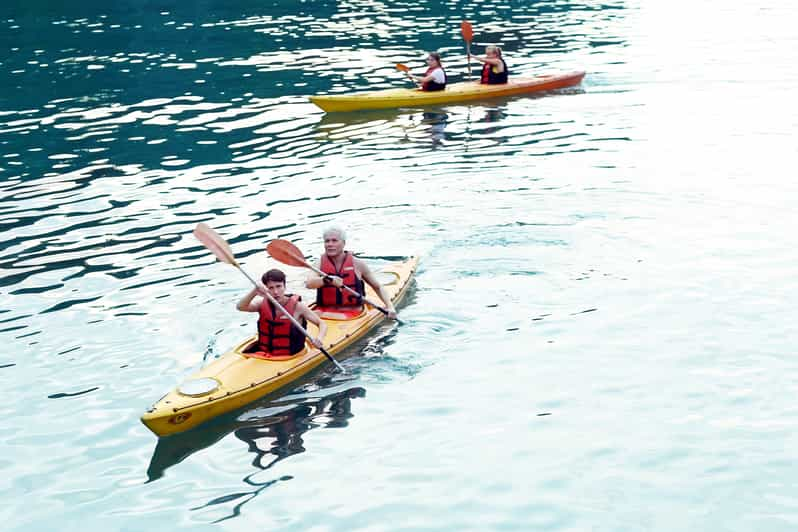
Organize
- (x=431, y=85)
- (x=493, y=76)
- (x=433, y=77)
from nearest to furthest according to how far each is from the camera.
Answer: (x=433, y=77) → (x=431, y=85) → (x=493, y=76)

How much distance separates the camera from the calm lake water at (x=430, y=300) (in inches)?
349

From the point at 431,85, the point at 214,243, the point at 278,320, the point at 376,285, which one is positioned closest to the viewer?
the point at 278,320

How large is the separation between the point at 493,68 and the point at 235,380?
50.4 ft

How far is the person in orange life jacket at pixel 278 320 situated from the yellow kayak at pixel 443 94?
12.2 m

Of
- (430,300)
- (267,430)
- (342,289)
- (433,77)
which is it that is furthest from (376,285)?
(433,77)

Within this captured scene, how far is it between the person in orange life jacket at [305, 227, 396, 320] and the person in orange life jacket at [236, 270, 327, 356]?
3.15 ft

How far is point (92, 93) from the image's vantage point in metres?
25.4

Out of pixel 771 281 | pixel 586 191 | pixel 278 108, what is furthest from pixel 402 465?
pixel 278 108

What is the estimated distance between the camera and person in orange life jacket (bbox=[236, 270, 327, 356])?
10562mm

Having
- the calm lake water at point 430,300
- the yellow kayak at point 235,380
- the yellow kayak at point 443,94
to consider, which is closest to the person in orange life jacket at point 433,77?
the yellow kayak at point 443,94

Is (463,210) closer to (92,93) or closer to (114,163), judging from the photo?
(114,163)

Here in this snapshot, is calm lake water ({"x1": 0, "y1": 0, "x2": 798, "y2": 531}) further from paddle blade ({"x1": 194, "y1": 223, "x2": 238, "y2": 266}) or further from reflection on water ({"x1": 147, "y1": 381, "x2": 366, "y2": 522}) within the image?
paddle blade ({"x1": 194, "y1": 223, "x2": 238, "y2": 266})

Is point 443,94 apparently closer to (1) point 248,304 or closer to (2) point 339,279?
(2) point 339,279

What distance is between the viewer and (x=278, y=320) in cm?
1069
